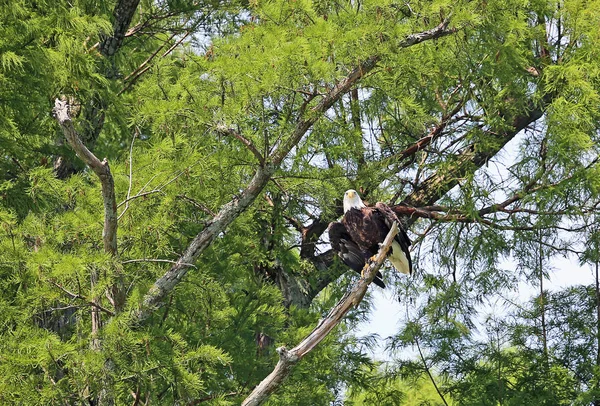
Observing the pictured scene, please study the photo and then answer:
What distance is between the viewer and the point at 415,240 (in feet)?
30.0

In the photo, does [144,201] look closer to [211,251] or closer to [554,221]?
[211,251]

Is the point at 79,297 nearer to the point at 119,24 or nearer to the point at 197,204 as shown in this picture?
the point at 197,204

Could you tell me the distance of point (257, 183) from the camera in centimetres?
678

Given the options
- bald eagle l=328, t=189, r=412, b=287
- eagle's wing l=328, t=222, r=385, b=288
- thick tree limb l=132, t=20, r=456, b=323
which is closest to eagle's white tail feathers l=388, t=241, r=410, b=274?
bald eagle l=328, t=189, r=412, b=287

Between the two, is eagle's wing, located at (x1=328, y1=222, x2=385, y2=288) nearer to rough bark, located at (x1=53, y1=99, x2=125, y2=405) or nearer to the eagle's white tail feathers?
the eagle's white tail feathers

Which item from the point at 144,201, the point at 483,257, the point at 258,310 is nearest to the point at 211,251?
the point at 258,310

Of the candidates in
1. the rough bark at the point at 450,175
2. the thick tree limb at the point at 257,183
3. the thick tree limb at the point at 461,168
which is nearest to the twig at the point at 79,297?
the thick tree limb at the point at 257,183

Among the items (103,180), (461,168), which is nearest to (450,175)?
(461,168)

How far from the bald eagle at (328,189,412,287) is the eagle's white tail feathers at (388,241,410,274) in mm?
29

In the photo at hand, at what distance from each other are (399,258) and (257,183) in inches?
54.1

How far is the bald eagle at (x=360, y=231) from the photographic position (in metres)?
6.91

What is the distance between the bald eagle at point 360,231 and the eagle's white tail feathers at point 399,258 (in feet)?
0.10

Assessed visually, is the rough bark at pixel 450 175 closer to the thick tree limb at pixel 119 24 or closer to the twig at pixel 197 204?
the twig at pixel 197 204

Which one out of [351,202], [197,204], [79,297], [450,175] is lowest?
[79,297]
